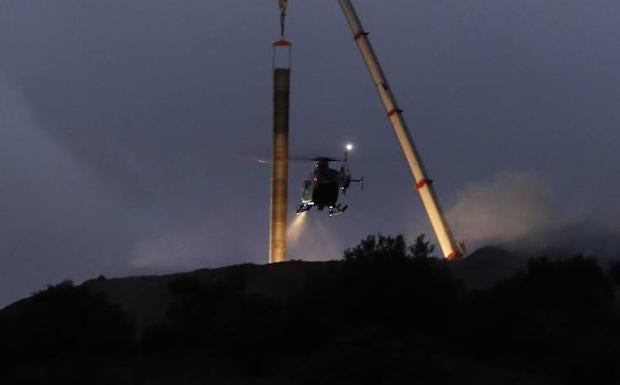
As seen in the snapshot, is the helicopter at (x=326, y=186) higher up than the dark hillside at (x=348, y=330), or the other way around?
the helicopter at (x=326, y=186)

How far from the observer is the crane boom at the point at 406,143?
2857 inches

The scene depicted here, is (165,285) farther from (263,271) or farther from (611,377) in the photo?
(611,377)

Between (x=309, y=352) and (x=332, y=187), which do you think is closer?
(x=309, y=352)

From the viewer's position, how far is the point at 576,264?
5509 cm

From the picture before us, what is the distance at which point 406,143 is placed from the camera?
2889 inches

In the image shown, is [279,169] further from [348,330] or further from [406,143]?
[348,330]

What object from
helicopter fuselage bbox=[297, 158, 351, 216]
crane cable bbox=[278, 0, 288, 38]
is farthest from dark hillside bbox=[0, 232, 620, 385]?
crane cable bbox=[278, 0, 288, 38]

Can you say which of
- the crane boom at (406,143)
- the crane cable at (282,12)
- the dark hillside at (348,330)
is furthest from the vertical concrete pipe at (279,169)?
the dark hillside at (348,330)

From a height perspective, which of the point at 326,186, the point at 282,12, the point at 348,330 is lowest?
the point at 348,330

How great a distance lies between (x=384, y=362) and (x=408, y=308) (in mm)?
8376

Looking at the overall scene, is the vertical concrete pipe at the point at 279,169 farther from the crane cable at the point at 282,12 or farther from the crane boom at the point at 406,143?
the crane boom at the point at 406,143

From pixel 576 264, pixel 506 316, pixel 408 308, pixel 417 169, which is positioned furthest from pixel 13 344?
pixel 417 169

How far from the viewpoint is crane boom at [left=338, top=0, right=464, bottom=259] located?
7256 centimetres

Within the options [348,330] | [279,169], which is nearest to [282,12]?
[279,169]
